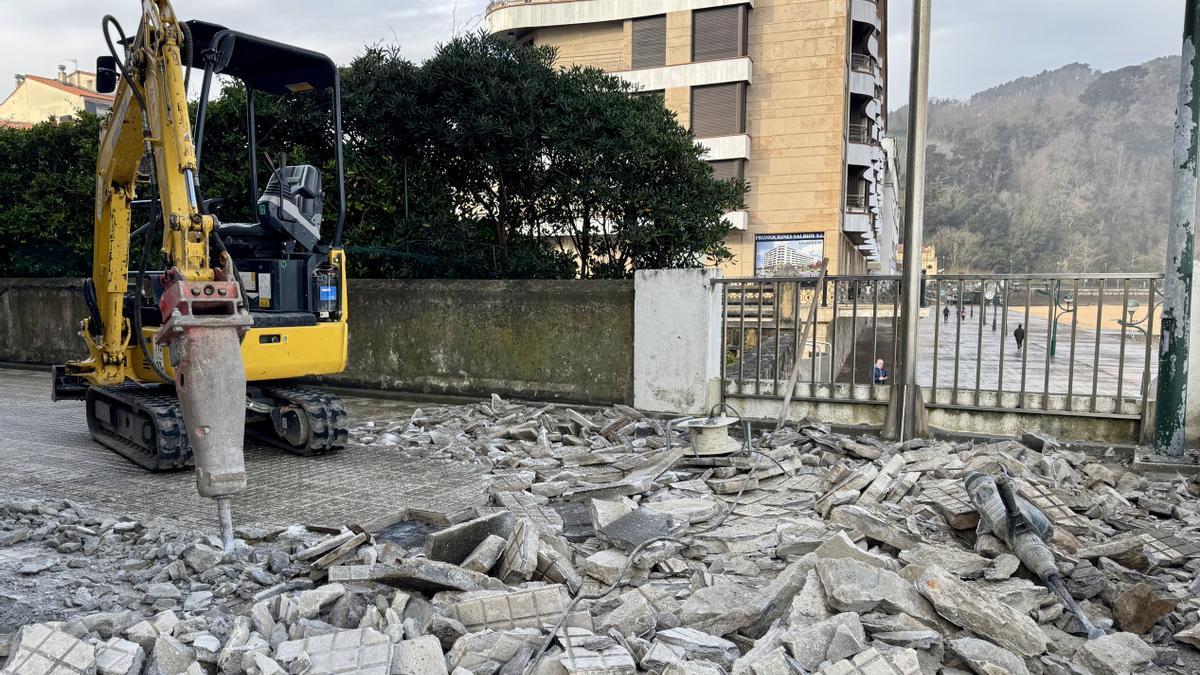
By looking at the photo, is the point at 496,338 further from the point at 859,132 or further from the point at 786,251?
the point at 859,132

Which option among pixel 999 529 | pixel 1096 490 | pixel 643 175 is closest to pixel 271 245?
pixel 643 175

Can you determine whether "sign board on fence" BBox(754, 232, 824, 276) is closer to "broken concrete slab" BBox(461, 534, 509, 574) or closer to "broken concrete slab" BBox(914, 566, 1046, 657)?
"broken concrete slab" BBox(461, 534, 509, 574)

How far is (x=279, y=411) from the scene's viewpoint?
8.13 m

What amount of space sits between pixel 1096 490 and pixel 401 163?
9.15m

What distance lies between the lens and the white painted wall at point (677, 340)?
9.24 metres

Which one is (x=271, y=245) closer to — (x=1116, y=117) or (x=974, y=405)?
(x=974, y=405)

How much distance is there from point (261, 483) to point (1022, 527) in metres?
5.48

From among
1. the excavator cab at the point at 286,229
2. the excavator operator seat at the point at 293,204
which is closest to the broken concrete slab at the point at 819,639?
the excavator cab at the point at 286,229

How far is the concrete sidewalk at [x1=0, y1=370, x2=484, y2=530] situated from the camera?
619cm

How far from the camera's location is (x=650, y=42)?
111ft

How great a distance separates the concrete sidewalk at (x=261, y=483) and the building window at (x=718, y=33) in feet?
91.9

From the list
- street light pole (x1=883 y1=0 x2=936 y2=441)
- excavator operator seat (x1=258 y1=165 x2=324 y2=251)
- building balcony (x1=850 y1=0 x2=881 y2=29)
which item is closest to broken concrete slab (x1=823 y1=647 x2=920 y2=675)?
street light pole (x1=883 y1=0 x2=936 y2=441)

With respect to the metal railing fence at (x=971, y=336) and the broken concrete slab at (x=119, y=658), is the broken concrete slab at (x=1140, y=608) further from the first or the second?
the broken concrete slab at (x=119, y=658)

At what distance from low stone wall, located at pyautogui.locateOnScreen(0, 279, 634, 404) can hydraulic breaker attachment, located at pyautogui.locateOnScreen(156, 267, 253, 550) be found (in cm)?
540
